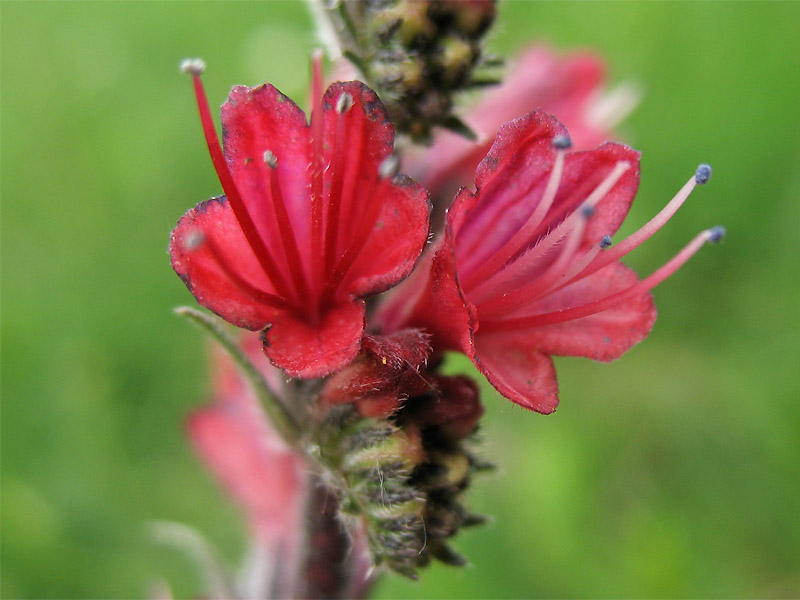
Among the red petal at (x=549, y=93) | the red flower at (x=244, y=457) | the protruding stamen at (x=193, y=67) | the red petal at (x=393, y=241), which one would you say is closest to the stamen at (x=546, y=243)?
the red petal at (x=393, y=241)

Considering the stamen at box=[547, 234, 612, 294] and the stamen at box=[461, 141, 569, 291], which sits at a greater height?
the stamen at box=[461, 141, 569, 291]

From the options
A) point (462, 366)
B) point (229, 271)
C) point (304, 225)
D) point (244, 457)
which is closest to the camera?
point (229, 271)

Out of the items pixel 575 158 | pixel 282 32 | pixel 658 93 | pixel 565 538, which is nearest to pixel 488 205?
pixel 575 158

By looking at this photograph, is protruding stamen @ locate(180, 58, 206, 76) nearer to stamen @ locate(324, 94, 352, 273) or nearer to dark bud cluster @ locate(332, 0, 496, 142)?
stamen @ locate(324, 94, 352, 273)

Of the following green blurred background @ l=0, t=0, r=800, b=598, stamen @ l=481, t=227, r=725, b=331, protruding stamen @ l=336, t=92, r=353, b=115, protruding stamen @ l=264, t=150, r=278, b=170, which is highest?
protruding stamen @ l=336, t=92, r=353, b=115

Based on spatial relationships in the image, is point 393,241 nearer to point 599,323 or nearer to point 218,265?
point 218,265

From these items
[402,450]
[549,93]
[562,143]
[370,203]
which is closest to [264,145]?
[370,203]

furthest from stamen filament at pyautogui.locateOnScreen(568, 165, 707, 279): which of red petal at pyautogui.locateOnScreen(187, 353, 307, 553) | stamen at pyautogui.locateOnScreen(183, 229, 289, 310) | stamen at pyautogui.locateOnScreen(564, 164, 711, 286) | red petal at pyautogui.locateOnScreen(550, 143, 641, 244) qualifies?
red petal at pyautogui.locateOnScreen(187, 353, 307, 553)

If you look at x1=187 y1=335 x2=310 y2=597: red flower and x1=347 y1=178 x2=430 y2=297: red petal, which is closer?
x1=347 y1=178 x2=430 y2=297: red petal
